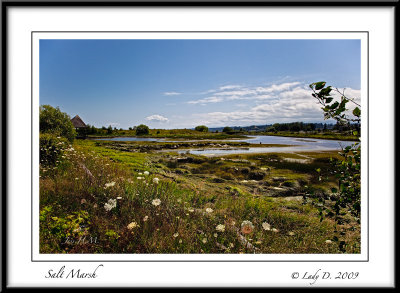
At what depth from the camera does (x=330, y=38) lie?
261cm

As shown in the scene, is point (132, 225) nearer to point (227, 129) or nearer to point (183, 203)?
point (183, 203)

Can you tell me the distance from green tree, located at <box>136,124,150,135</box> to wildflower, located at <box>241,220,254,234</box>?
8.07 feet

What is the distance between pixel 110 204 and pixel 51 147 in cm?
191

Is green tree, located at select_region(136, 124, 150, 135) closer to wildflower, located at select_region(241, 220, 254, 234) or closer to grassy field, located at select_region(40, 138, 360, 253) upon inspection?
grassy field, located at select_region(40, 138, 360, 253)

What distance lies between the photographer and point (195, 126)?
11.2 feet

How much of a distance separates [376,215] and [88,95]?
5.06 m

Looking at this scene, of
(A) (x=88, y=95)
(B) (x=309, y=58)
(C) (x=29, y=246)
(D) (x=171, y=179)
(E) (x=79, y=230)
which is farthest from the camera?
(D) (x=171, y=179)

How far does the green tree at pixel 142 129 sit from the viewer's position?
3504mm

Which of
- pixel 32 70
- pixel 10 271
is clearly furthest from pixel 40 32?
pixel 10 271

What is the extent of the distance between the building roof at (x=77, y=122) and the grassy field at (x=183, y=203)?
0.39 metres

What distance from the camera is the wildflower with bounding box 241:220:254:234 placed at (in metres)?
2.48

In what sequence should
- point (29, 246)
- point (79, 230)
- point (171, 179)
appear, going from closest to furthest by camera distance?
point (79, 230)
point (29, 246)
point (171, 179)

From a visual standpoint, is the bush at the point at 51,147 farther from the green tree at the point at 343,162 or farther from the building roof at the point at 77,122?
the green tree at the point at 343,162

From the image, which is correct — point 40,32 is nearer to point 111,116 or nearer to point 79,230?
→ point 111,116
